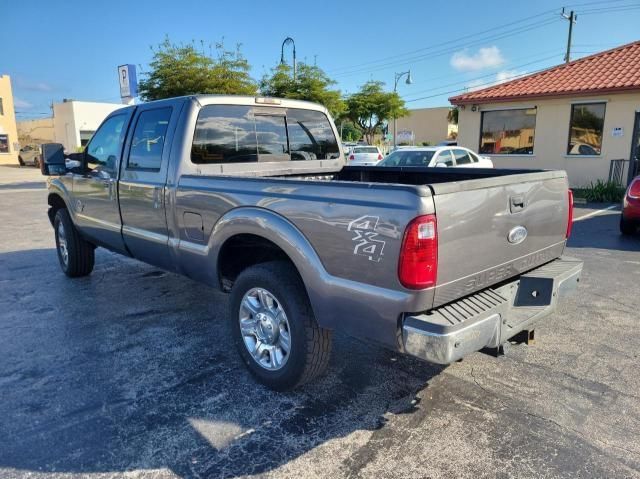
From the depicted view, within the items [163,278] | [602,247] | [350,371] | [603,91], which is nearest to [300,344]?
[350,371]

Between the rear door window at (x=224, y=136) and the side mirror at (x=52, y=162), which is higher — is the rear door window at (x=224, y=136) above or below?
above

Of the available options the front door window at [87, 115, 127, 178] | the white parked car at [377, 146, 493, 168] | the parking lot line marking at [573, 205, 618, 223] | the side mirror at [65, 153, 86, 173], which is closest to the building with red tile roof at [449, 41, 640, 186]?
the parking lot line marking at [573, 205, 618, 223]

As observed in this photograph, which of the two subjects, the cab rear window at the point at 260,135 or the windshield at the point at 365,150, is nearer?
the cab rear window at the point at 260,135

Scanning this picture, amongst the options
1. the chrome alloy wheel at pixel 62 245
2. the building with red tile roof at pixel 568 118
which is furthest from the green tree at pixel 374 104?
the chrome alloy wheel at pixel 62 245

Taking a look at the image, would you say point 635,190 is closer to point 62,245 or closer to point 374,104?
point 62,245

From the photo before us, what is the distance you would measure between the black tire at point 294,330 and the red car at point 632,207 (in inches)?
272

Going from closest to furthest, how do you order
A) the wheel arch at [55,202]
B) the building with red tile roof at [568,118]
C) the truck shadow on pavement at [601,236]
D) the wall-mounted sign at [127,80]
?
the wheel arch at [55,202], the truck shadow on pavement at [601,236], the wall-mounted sign at [127,80], the building with red tile roof at [568,118]

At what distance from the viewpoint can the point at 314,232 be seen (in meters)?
2.69

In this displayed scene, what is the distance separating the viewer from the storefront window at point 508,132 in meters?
15.4

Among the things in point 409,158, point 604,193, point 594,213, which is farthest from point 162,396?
point 604,193

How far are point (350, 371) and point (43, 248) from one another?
657 centimetres

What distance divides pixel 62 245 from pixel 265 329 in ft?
13.4

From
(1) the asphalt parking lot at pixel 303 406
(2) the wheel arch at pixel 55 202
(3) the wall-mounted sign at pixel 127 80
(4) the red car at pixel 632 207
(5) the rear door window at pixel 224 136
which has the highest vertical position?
(3) the wall-mounted sign at pixel 127 80

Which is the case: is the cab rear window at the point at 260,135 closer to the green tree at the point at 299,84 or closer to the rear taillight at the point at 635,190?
the rear taillight at the point at 635,190
